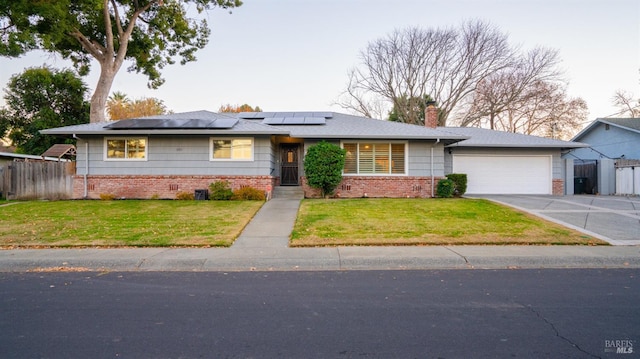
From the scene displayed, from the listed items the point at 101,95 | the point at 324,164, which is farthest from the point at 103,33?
the point at 324,164

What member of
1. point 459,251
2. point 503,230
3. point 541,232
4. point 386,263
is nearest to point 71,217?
point 386,263

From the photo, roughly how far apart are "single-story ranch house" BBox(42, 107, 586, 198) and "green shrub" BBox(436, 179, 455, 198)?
48 centimetres

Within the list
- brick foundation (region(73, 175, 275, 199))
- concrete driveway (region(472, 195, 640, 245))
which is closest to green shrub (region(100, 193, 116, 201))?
brick foundation (region(73, 175, 275, 199))

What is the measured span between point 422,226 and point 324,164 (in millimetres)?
6403

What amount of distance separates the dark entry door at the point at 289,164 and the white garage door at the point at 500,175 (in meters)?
8.52

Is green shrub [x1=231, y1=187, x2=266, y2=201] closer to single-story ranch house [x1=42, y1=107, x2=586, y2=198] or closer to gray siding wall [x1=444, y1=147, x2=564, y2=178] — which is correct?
single-story ranch house [x1=42, y1=107, x2=586, y2=198]

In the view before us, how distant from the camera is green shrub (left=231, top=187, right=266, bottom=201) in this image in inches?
592

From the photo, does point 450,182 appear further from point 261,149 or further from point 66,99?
point 66,99

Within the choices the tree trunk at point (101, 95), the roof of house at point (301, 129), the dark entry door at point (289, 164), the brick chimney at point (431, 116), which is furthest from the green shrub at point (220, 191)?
the brick chimney at point (431, 116)

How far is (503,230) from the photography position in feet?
29.9

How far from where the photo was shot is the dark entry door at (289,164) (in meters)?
18.6

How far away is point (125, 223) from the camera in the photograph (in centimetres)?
1007

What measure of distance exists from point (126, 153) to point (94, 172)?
64.4 inches

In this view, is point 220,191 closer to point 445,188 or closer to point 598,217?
point 445,188
